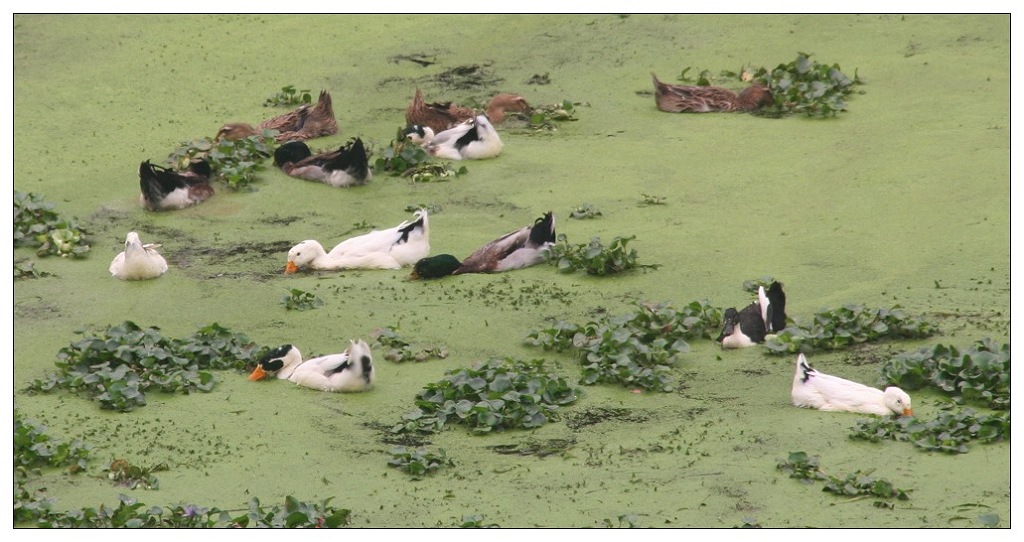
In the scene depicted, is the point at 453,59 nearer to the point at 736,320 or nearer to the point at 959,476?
the point at 736,320

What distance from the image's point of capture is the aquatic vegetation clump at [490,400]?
24.5 feet

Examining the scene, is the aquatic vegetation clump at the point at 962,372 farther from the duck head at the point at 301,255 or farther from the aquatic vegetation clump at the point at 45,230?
the aquatic vegetation clump at the point at 45,230

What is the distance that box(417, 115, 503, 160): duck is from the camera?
37.8 ft

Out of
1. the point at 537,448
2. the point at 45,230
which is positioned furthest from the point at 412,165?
the point at 537,448

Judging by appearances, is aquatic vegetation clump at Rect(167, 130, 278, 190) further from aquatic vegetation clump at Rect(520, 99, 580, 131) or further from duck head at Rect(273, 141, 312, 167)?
aquatic vegetation clump at Rect(520, 99, 580, 131)

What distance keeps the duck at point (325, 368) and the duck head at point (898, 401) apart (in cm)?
239

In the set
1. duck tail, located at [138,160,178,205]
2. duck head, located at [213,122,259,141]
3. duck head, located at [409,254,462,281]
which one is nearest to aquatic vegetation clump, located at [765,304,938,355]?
duck head, located at [409,254,462,281]

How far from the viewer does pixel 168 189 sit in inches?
424

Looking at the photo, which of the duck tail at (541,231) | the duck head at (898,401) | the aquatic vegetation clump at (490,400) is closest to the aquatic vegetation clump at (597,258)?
the duck tail at (541,231)

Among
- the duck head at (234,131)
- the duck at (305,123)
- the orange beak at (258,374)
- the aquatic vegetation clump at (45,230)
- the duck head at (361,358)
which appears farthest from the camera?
the duck at (305,123)

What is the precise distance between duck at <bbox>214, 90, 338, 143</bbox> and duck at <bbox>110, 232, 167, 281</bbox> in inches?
101

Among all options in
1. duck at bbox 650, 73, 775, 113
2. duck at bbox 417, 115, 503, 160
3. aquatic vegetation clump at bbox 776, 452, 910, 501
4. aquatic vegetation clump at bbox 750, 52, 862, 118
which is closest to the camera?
aquatic vegetation clump at bbox 776, 452, 910, 501

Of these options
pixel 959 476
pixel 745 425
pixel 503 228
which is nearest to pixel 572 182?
pixel 503 228

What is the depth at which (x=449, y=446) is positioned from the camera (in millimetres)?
7277
